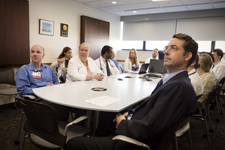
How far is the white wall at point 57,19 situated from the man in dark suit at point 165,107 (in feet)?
12.2

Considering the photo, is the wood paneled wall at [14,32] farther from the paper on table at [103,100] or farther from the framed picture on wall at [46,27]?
the paper on table at [103,100]

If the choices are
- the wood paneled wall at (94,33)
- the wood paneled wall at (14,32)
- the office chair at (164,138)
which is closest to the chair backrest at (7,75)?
the wood paneled wall at (14,32)

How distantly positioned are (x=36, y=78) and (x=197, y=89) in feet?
6.83

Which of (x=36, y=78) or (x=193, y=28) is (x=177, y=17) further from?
(x=36, y=78)

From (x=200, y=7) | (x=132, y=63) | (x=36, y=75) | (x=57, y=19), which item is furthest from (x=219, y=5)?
(x=36, y=75)

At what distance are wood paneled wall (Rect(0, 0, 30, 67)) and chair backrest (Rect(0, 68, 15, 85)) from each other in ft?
0.35

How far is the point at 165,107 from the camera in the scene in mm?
1057

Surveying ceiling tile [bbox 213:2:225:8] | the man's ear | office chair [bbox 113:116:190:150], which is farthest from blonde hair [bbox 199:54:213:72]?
ceiling tile [bbox 213:2:225:8]

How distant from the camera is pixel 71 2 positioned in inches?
201

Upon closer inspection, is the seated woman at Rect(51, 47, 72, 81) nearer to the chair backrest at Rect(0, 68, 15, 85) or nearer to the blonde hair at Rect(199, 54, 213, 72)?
the chair backrest at Rect(0, 68, 15, 85)

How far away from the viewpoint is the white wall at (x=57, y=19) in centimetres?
425

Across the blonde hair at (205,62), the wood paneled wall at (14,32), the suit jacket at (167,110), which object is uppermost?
the wood paneled wall at (14,32)

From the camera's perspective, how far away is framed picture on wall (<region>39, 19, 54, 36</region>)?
4.36 metres

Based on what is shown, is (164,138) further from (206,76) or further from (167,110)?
(206,76)
